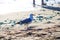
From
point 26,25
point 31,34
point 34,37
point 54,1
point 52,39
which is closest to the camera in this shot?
point 52,39

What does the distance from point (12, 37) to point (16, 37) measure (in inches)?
6.5

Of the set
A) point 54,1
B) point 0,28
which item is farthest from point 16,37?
point 54,1

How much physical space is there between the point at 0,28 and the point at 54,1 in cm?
1533

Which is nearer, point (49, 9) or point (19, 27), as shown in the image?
point (19, 27)

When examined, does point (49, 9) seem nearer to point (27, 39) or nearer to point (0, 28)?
point (0, 28)

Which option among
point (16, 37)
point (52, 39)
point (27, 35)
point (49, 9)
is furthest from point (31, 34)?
point (49, 9)

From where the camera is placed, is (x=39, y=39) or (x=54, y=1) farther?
(x=54, y=1)

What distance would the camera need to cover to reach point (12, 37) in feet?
24.2

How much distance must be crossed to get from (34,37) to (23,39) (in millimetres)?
509

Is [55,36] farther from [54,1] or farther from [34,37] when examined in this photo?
[54,1]

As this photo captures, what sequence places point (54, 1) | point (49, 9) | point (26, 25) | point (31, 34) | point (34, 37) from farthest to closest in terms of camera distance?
point (54, 1), point (49, 9), point (26, 25), point (31, 34), point (34, 37)

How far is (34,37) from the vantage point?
24.1ft

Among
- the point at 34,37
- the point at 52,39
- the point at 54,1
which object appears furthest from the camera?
the point at 54,1

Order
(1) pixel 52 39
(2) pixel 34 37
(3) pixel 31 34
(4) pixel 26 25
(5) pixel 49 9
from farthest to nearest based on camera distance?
1. (5) pixel 49 9
2. (4) pixel 26 25
3. (3) pixel 31 34
4. (2) pixel 34 37
5. (1) pixel 52 39
